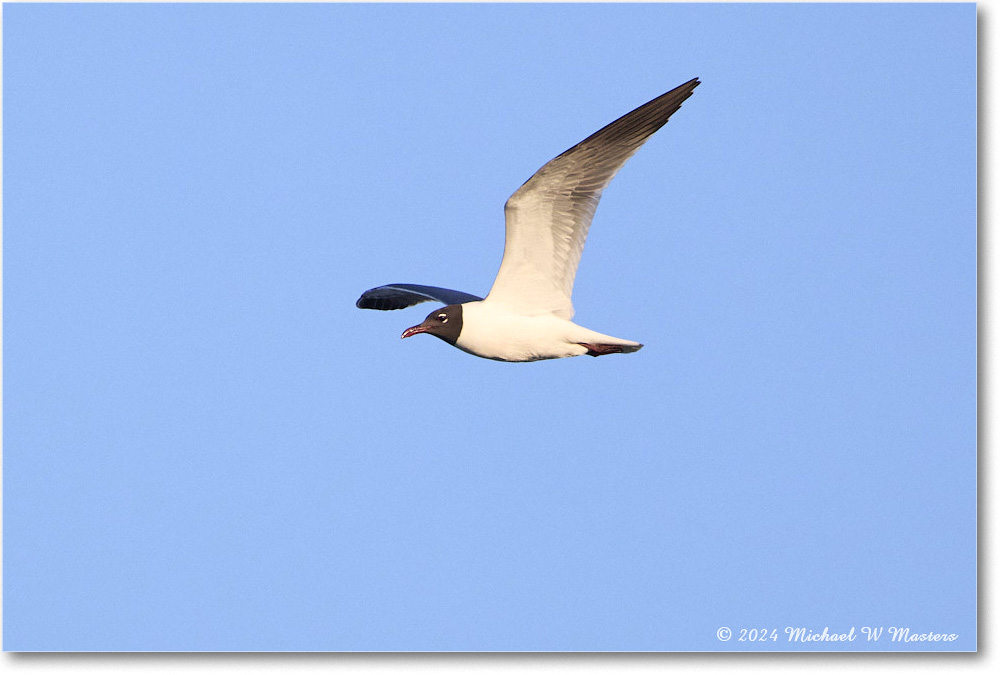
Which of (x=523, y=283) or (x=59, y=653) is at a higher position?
(x=523, y=283)

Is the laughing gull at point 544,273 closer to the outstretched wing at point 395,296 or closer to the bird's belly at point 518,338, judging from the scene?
the bird's belly at point 518,338

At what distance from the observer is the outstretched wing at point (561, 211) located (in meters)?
7.50

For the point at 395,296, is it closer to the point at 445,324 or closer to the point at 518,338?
the point at 445,324

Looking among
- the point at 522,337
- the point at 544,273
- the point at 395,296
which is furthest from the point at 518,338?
the point at 395,296

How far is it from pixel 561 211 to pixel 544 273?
1.43ft

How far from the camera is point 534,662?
28.6 feet

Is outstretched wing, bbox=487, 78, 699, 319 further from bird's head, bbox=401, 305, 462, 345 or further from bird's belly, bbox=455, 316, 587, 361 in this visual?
bird's head, bbox=401, 305, 462, 345

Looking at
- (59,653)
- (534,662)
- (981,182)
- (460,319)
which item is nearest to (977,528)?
(981,182)

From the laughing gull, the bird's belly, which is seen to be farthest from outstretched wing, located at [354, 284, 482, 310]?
the bird's belly

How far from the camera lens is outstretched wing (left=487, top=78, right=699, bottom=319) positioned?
7.50 meters

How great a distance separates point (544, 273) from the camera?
7.98 metres

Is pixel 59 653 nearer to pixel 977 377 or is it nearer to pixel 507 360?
pixel 507 360

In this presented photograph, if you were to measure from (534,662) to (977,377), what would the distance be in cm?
346

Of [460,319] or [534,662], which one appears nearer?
[460,319]
